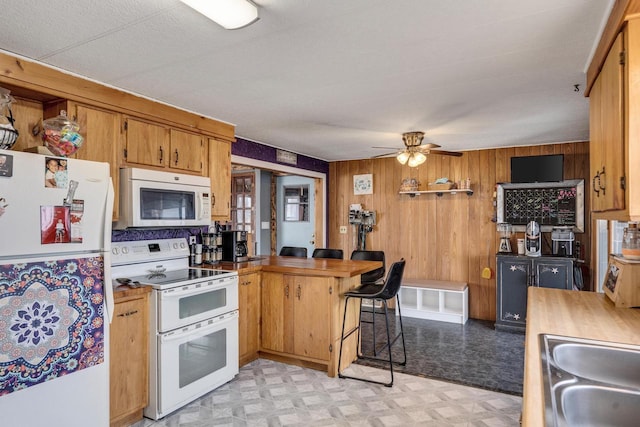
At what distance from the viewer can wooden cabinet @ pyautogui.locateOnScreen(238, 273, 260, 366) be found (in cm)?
342

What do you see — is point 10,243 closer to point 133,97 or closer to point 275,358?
point 133,97

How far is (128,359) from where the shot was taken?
2.50 m

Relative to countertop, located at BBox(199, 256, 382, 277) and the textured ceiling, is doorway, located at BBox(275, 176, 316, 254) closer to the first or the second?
countertop, located at BBox(199, 256, 382, 277)

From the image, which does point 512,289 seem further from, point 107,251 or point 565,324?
point 107,251

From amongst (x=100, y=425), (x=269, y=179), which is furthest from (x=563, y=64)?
(x=269, y=179)

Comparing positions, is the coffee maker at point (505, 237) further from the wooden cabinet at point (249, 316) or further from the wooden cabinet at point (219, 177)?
the wooden cabinet at point (219, 177)

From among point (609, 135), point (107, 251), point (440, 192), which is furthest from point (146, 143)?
point (440, 192)

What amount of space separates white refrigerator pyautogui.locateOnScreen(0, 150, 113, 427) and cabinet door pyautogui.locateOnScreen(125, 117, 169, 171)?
81 centimetres

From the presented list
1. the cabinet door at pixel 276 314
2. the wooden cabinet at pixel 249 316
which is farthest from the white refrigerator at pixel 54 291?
the cabinet door at pixel 276 314

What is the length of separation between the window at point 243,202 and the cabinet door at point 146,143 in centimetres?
343

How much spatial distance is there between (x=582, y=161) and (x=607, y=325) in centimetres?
350

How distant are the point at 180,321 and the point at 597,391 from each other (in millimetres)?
2403

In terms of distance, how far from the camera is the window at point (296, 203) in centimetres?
664

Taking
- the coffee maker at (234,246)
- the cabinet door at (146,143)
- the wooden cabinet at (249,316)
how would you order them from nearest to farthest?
the cabinet door at (146,143) → the wooden cabinet at (249,316) → the coffee maker at (234,246)
